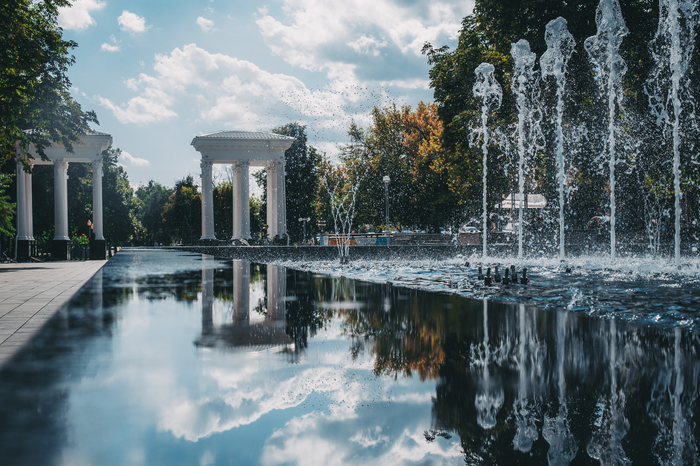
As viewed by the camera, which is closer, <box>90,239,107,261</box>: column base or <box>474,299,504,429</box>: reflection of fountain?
<box>474,299,504,429</box>: reflection of fountain

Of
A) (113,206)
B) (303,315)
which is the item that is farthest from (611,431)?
(113,206)

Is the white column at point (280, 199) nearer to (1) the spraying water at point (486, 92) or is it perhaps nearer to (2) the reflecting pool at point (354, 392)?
(1) the spraying water at point (486, 92)

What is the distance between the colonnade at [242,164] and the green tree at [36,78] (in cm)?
2738

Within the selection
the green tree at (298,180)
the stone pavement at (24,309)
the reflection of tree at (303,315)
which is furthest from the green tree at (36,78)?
the green tree at (298,180)

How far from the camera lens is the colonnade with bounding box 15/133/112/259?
1436 inches

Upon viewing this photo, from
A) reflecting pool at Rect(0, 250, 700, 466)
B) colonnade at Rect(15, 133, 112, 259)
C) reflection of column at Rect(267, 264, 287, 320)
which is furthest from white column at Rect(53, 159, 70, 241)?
reflecting pool at Rect(0, 250, 700, 466)

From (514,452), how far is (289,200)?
211 feet

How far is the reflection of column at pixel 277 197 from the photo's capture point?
5297cm

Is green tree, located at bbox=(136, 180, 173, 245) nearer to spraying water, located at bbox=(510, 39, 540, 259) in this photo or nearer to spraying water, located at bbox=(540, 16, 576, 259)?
spraying water, located at bbox=(510, 39, 540, 259)

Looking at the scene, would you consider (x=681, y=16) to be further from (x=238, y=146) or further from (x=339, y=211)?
(x=339, y=211)

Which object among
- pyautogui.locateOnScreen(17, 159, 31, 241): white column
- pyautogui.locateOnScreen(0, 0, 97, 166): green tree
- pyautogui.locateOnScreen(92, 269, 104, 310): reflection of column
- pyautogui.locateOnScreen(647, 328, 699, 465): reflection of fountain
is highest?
pyautogui.locateOnScreen(0, 0, 97, 166): green tree

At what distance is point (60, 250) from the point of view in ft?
119

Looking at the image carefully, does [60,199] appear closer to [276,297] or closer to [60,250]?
[60,250]

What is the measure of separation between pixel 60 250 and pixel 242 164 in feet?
63.0
